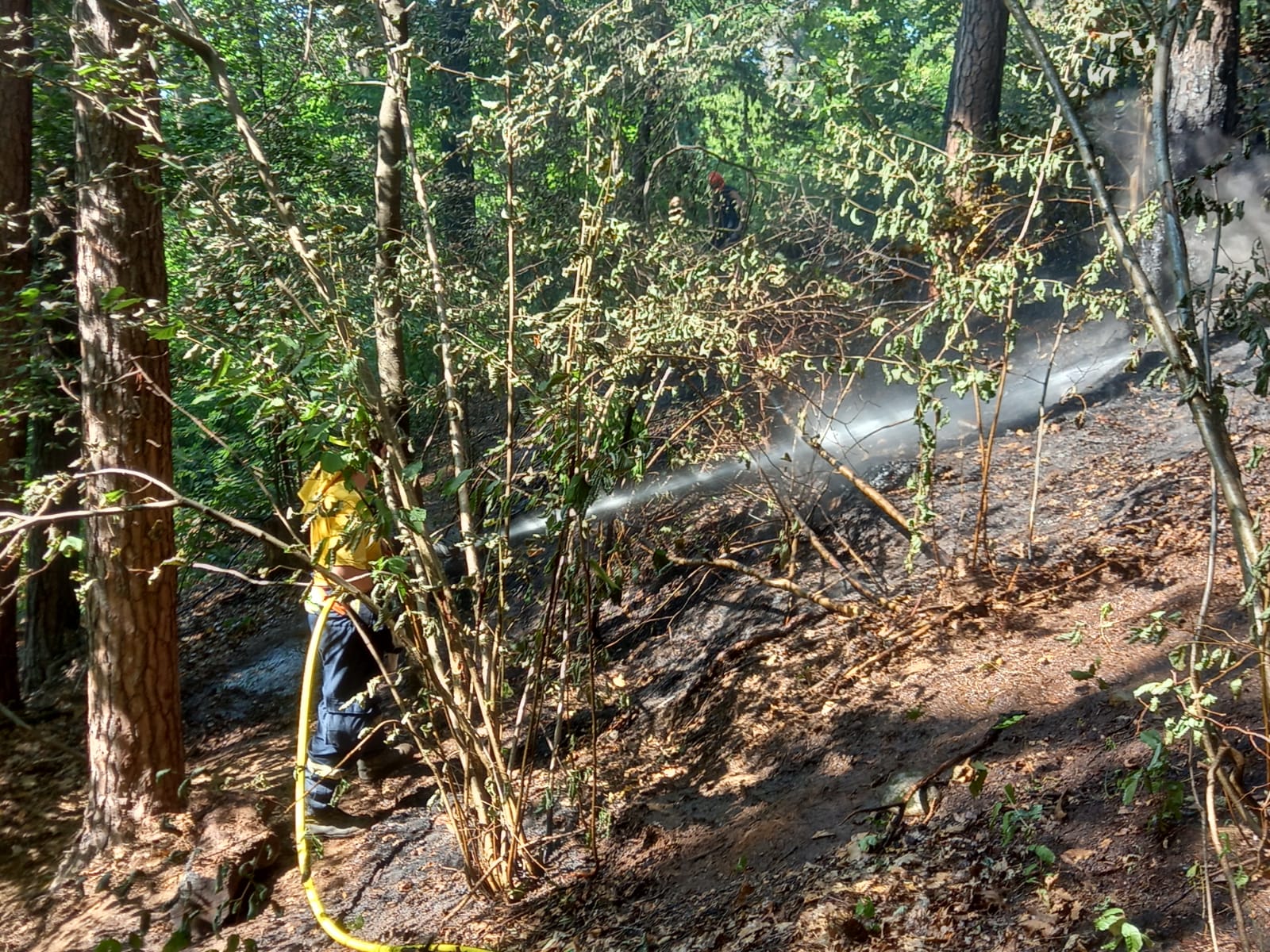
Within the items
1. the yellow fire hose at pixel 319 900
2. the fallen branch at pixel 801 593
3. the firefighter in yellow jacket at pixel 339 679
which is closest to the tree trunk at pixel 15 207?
the firefighter in yellow jacket at pixel 339 679

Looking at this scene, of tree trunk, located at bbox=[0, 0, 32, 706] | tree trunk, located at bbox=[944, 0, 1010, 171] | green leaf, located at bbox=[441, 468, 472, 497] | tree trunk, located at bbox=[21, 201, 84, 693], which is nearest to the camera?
green leaf, located at bbox=[441, 468, 472, 497]

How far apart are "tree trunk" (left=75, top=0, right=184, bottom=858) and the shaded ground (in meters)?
0.44

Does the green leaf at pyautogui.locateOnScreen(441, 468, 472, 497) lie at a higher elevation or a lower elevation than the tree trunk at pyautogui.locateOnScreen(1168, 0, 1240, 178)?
lower

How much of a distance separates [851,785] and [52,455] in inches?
275

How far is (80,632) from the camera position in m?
9.00

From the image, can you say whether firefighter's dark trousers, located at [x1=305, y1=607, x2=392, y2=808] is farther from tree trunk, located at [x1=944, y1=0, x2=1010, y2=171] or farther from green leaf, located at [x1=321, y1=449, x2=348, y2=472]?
tree trunk, located at [x1=944, y1=0, x2=1010, y2=171]

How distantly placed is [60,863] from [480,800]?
340cm

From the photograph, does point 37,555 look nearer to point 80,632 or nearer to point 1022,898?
point 80,632

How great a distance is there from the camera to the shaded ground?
2.99 meters

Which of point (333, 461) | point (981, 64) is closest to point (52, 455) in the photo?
point (333, 461)

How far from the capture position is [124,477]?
512 centimetres

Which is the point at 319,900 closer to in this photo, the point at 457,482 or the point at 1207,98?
the point at 457,482


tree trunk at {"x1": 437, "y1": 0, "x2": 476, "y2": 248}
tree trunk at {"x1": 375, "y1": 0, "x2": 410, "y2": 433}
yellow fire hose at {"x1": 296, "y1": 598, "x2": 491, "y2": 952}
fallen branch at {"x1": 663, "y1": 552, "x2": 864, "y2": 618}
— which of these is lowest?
yellow fire hose at {"x1": 296, "y1": 598, "x2": 491, "y2": 952}

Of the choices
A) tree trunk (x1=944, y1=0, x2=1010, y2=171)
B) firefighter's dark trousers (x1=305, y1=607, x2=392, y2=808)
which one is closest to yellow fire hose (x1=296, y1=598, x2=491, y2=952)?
firefighter's dark trousers (x1=305, y1=607, x2=392, y2=808)
